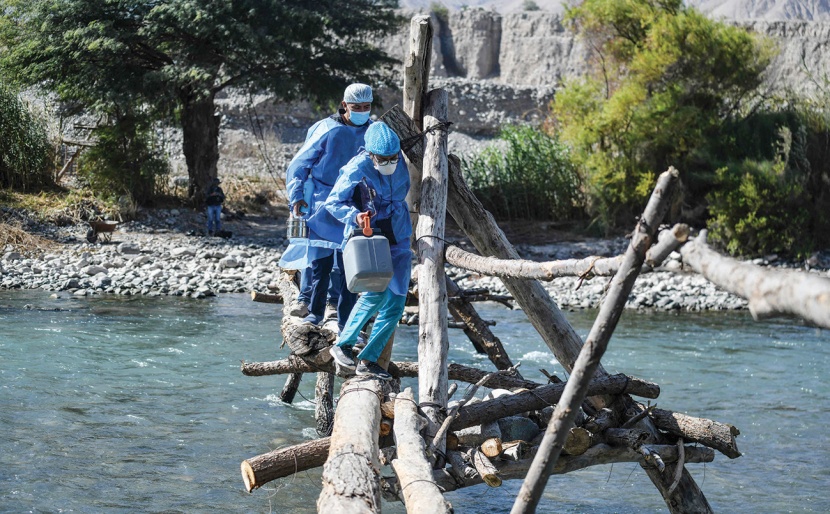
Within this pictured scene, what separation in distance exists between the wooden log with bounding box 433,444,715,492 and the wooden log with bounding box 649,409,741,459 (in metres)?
0.09

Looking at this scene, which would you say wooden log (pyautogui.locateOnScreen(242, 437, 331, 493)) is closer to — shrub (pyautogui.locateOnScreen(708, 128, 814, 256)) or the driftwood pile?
the driftwood pile

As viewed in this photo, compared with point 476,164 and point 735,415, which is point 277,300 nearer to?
point 735,415

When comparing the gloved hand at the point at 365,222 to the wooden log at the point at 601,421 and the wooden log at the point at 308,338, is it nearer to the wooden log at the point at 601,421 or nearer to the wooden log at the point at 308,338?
the wooden log at the point at 308,338

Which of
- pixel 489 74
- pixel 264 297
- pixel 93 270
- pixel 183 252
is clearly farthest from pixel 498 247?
pixel 489 74

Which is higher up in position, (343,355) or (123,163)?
(123,163)

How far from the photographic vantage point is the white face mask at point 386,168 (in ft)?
17.8

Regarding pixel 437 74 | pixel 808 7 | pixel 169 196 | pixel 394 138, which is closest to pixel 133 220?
pixel 169 196

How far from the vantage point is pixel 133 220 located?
1944 centimetres

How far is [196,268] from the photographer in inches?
633

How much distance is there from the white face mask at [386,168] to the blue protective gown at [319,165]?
88 cm

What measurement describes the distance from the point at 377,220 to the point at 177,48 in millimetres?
15546

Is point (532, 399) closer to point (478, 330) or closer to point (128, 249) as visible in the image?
point (478, 330)

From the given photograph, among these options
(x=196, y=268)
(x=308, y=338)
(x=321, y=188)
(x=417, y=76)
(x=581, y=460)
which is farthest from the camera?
(x=196, y=268)

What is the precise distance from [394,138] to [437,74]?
113 ft
